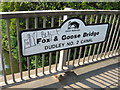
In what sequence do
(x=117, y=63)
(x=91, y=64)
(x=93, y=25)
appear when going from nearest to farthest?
(x=93, y=25) → (x=91, y=64) → (x=117, y=63)

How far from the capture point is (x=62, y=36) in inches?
78.0

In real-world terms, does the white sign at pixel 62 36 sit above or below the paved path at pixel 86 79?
above

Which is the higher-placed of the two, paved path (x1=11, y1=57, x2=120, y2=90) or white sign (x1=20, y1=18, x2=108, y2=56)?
white sign (x1=20, y1=18, x2=108, y2=56)

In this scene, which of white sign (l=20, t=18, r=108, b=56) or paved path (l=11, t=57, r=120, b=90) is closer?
white sign (l=20, t=18, r=108, b=56)

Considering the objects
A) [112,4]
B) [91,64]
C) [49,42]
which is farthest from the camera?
[112,4]

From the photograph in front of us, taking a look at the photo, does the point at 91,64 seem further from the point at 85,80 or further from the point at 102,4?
the point at 102,4

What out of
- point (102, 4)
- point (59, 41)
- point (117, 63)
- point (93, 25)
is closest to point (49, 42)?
point (59, 41)

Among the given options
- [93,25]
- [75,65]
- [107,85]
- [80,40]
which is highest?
[93,25]

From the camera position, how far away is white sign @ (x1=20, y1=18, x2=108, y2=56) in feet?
5.78

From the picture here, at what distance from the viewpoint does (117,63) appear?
3082 millimetres

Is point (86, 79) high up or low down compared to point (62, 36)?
down

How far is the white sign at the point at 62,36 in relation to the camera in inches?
69.4

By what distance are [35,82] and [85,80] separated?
32.9 inches

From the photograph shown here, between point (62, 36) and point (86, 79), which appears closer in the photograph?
point (62, 36)
